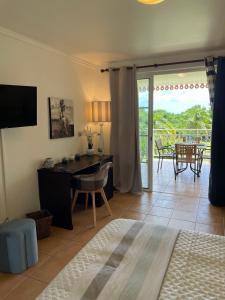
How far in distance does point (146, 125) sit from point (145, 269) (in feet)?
10.3

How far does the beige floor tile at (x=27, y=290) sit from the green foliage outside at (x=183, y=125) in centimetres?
576

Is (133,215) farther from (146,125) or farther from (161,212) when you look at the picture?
(146,125)

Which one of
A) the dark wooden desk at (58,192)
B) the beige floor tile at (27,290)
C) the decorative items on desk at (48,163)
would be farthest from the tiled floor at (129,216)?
the decorative items on desk at (48,163)

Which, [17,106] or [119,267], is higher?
[17,106]

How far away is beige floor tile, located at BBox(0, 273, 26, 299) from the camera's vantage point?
190 cm

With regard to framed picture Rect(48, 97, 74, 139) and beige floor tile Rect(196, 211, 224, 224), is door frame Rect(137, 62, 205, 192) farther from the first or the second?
framed picture Rect(48, 97, 74, 139)

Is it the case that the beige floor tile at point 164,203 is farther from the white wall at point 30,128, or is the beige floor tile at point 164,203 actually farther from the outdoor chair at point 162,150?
the outdoor chair at point 162,150

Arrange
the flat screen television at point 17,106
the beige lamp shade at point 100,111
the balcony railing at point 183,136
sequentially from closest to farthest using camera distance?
the flat screen television at point 17,106
the beige lamp shade at point 100,111
the balcony railing at point 183,136

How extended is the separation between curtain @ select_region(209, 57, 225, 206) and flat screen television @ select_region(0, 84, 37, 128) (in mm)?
2566

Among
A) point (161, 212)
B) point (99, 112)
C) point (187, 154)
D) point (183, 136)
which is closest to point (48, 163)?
point (99, 112)

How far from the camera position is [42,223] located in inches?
107

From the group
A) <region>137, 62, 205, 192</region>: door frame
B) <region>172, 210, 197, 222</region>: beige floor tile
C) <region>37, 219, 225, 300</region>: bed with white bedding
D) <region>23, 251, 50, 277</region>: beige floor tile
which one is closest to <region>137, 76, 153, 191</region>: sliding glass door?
<region>137, 62, 205, 192</region>: door frame

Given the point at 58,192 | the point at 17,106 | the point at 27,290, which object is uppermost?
the point at 17,106

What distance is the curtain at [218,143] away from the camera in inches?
131
